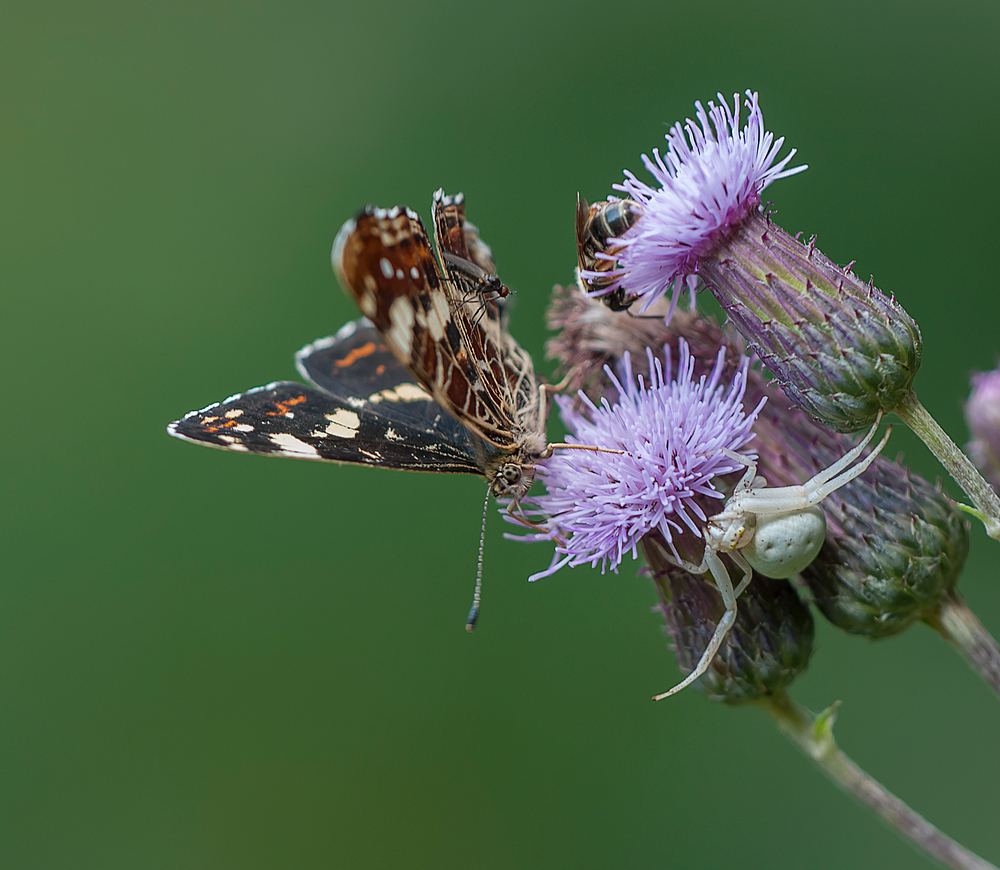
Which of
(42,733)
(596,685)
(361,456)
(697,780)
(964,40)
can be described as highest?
(964,40)

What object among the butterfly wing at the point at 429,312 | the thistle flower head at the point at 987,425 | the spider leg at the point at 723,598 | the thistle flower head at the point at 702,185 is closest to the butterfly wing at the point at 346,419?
the butterfly wing at the point at 429,312

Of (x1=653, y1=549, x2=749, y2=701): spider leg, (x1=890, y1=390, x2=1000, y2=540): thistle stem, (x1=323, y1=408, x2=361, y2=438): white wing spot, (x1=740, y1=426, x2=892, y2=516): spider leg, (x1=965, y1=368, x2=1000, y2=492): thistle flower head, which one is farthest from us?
(x1=965, y1=368, x2=1000, y2=492): thistle flower head

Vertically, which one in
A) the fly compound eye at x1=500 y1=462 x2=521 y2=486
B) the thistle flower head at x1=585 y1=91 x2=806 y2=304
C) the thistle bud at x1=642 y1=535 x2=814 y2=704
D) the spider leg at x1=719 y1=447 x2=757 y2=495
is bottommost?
the thistle bud at x1=642 y1=535 x2=814 y2=704

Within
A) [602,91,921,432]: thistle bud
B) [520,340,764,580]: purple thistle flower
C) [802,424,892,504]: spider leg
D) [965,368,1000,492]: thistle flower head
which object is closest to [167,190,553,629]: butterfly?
[520,340,764,580]: purple thistle flower

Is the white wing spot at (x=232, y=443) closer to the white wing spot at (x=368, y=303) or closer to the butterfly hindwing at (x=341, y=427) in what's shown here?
the butterfly hindwing at (x=341, y=427)

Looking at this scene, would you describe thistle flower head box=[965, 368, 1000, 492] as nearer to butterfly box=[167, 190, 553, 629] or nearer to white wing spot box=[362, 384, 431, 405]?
butterfly box=[167, 190, 553, 629]

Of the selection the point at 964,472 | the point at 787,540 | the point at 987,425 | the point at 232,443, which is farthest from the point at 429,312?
the point at 987,425

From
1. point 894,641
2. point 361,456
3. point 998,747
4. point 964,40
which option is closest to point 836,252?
point 964,40

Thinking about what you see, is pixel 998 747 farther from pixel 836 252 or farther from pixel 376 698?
pixel 376 698
